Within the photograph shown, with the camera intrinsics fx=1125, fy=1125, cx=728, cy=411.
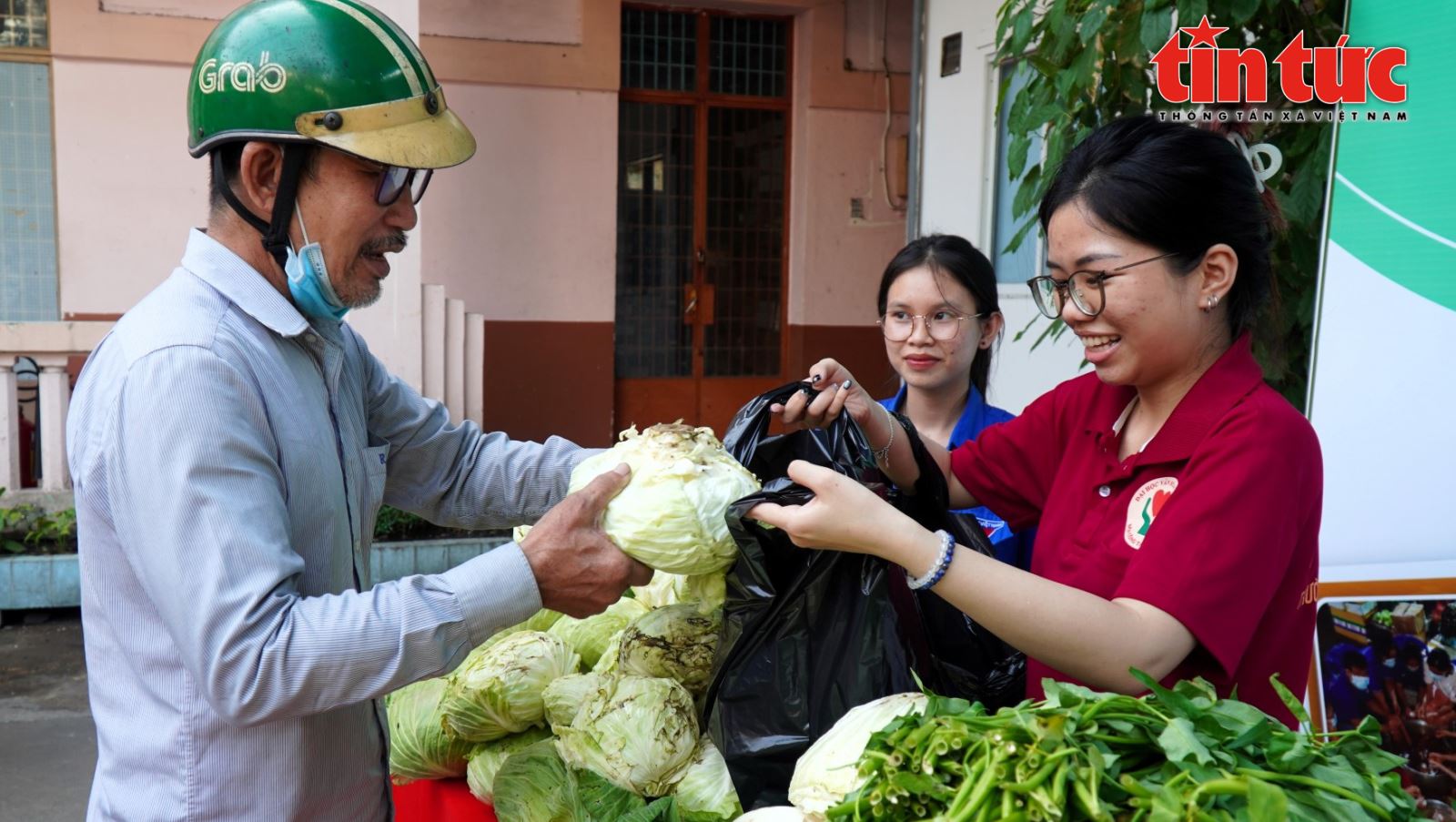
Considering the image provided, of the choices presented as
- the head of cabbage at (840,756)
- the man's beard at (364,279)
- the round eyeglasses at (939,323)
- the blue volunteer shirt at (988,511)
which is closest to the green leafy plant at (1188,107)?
the round eyeglasses at (939,323)

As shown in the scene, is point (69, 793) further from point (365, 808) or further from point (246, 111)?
point (246, 111)

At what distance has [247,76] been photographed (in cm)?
178

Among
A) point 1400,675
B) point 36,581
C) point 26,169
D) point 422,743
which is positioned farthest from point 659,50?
point 1400,675

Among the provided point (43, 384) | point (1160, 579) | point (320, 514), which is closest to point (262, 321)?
point (320, 514)

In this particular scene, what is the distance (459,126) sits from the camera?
6.55 feet

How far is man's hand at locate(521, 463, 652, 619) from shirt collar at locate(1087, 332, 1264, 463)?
0.91 meters

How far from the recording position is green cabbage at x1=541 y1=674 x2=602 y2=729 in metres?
2.42

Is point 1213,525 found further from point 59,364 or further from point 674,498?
point 59,364

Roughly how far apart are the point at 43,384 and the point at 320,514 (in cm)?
678

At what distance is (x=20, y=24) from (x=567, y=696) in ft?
25.1

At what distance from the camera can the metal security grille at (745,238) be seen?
8.97 metres

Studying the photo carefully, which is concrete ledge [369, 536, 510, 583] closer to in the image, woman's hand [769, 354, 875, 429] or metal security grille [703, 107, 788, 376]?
metal security grille [703, 107, 788, 376]

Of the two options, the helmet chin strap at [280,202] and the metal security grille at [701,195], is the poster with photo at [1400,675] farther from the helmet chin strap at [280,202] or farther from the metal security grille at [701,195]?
the metal security grille at [701,195]

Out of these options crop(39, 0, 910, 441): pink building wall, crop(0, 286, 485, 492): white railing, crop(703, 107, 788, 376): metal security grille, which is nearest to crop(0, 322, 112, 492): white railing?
crop(0, 286, 485, 492): white railing
